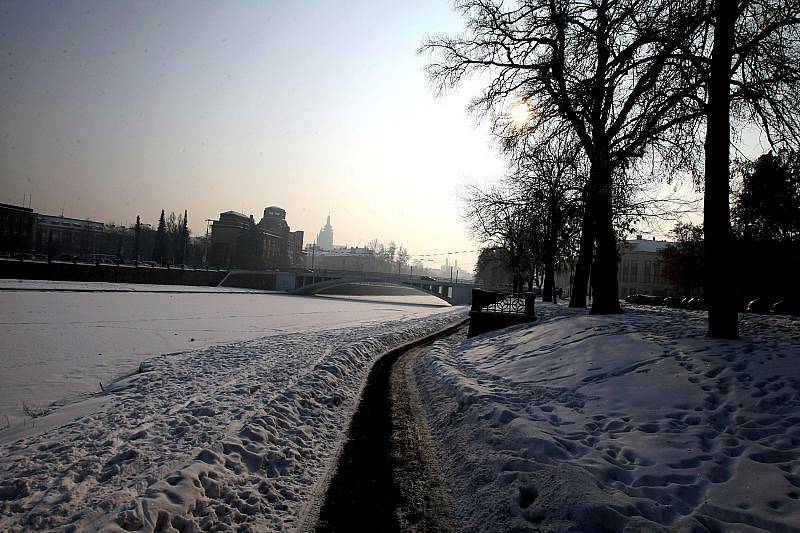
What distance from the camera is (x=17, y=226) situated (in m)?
85.2

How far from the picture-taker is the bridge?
2918 inches

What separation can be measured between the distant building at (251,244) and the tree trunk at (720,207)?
314ft

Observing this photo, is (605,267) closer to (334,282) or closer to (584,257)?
(584,257)

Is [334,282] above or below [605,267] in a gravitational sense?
below

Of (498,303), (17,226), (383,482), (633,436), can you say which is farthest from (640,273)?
(17,226)

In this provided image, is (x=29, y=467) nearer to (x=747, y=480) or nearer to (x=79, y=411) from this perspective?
(x=79, y=411)

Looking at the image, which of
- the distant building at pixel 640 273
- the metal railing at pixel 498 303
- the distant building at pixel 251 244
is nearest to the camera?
the metal railing at pixel 498 303

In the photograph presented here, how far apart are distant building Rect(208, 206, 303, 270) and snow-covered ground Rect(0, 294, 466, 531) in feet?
302

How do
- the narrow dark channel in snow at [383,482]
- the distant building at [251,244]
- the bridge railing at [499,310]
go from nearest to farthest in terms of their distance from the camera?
the narrow dark channel in snow at [383,482]
the bridge railing at [499,310]
the distant building at [251,244]

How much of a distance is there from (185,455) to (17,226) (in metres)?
105

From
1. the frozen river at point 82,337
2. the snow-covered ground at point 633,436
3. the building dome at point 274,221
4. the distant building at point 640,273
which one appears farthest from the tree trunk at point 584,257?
the building dome at point 274,221

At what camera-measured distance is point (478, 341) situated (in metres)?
17.0

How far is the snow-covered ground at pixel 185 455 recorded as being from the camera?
4.44m

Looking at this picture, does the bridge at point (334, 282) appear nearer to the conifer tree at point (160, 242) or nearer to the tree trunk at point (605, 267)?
the conifer tree at point (160, 242)
